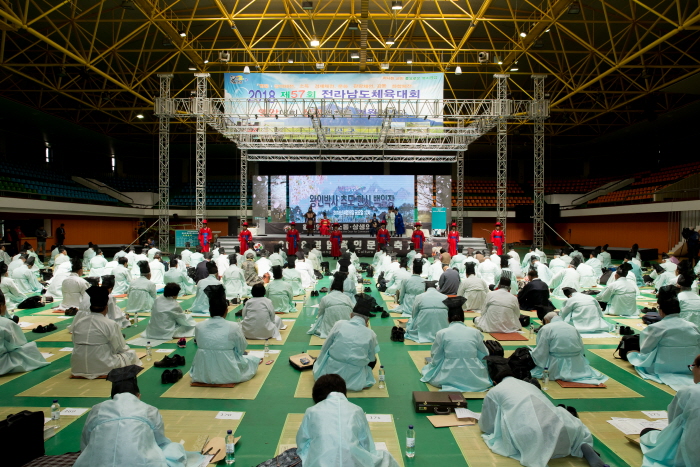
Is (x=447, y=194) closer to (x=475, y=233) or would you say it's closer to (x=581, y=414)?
(x=475, y=233)

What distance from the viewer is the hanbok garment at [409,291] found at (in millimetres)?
9984

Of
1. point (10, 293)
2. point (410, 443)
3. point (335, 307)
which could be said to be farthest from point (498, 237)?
point (10, 293)

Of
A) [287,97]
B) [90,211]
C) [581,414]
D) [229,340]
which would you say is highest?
[287,97]

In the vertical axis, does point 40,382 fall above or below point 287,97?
below

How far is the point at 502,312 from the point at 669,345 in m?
2.97

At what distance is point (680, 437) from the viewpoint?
3.74m

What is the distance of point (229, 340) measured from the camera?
5953 mm

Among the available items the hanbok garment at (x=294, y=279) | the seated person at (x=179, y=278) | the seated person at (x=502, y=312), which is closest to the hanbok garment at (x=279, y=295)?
the hanbok garment at (x=294, y=279)

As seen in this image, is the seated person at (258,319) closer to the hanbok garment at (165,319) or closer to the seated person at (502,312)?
the hanbok garment at (165,319)

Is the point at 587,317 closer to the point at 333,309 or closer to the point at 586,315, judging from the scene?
the point at 586,315

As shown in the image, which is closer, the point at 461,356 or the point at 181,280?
the point at 461,356

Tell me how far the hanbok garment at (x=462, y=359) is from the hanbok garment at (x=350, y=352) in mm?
945

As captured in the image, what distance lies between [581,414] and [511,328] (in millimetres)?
3598

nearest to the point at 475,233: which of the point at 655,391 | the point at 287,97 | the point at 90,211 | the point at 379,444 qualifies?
the point at 287,97
